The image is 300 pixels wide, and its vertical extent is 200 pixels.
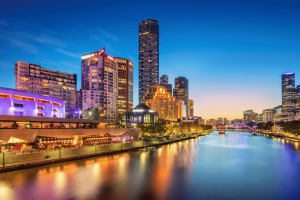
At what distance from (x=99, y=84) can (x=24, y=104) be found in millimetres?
94800

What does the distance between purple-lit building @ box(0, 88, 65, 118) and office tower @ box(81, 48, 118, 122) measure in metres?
73.0

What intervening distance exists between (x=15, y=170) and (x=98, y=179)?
42.8ft

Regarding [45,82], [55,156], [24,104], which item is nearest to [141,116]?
[45,82]

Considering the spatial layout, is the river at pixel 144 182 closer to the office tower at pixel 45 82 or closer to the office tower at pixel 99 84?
the office tower at pixel 99 84

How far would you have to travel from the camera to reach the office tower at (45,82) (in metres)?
133

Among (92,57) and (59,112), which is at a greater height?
(92,57)

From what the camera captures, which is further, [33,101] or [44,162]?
[33,101]

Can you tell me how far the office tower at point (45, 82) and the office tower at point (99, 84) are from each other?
11412 mm

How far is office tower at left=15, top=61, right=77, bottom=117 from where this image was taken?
13312cm

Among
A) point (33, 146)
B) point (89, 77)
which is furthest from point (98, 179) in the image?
point (89, 77)

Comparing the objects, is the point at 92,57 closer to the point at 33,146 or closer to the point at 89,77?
the point at 89,77

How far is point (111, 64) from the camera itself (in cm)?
16600

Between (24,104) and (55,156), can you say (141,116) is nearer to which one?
(24,104)

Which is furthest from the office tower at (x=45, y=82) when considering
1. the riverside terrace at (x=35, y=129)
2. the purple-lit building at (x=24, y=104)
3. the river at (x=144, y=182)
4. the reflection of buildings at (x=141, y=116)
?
the river at (x=144, y=182)
